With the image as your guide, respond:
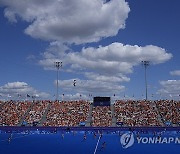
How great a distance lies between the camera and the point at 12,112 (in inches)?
3381

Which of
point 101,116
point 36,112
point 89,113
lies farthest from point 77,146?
point 36,112

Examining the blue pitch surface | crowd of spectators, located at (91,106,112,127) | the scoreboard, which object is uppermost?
the scoreboard

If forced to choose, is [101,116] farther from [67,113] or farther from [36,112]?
[36,112]

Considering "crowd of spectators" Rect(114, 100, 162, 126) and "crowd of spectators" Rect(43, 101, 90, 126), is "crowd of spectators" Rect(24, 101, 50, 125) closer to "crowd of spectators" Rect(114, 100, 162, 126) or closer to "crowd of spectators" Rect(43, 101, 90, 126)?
"crowd of spectators" Rect(43, 101, 90, 126)

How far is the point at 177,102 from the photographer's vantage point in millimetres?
89250

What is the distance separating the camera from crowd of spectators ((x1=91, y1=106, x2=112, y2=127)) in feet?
254

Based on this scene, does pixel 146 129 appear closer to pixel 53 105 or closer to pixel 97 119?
pixel 97 119

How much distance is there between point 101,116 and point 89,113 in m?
4.32

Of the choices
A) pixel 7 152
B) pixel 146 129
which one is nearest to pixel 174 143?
pixel 146 129

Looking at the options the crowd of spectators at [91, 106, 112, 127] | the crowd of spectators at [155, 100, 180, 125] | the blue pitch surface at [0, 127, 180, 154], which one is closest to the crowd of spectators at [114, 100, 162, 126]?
the crowd of spectators at [155, 100, 180, 125]

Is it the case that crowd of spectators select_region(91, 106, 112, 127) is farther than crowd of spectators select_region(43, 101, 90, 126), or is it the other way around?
crowd of spectators select_region(43, 101, 90, 126)

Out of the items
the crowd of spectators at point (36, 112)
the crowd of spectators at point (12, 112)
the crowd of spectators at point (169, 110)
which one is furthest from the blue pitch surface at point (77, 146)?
the crowd of spectators at point (169, 110)

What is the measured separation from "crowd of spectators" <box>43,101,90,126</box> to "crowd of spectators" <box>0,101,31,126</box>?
24.5ft

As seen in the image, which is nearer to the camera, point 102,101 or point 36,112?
point 36,112
